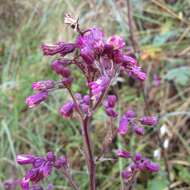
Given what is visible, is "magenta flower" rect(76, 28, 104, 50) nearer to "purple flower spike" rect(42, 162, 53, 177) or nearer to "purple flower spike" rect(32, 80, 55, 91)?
"purple flower spike" rect(32, 80, 55, 91)

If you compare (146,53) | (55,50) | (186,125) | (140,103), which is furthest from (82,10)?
(55,50)

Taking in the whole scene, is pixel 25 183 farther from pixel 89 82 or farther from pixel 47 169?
pixel 89 82

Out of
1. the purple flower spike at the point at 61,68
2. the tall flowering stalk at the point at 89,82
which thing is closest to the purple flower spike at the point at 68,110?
the tall flowering stalk at the point at 89,82

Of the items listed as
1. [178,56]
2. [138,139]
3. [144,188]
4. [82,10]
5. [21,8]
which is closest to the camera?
[144,188]

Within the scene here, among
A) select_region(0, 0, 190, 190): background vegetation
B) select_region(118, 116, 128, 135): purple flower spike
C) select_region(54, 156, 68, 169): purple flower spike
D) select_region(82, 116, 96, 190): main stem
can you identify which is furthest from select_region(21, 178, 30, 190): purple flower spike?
select_region(0, 0, 190, 190): background vegetation

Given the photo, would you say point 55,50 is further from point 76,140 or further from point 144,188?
point 76,140

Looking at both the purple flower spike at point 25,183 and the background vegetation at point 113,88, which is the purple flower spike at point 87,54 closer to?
the purple flower spike at point 25,183

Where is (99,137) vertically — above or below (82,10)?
below
